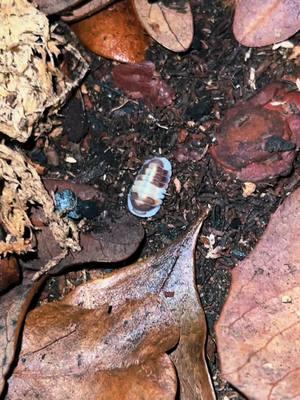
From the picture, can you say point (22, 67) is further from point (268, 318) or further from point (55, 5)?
point (268, 318)

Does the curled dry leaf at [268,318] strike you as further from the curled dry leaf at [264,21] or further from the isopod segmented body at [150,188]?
the curled dry leaf at [264,21]

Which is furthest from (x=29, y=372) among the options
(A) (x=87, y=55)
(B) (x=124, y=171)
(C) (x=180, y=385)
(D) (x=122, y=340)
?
(A) (x=87, y=55)

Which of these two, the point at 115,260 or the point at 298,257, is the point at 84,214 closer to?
the point at 115,260

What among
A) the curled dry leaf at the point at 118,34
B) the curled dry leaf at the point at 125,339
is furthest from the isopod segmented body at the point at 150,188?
the curled dry leaf at the point at 118,34

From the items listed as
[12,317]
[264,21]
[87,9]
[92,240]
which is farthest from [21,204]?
[264,21]

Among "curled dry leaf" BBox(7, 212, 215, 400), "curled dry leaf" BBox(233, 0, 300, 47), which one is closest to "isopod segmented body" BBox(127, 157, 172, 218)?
"curled dry leaf" BBox(7, 212, 215, 400)

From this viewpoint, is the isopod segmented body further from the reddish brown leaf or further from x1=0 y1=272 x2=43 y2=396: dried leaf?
x1=0 y1=272 x2=43 y2=396: dried leaf
